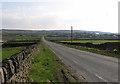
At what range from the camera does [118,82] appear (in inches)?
357

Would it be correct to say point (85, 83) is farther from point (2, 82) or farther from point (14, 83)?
point (2, 82)

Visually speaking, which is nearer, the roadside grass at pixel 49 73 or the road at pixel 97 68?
the roadside grass at pixel 49 73

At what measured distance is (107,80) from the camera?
9570mm

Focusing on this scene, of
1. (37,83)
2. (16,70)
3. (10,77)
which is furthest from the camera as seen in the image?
(37,83)

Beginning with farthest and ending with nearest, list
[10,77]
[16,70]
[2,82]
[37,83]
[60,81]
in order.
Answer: [60,81] < [37,83] < [16,70] < [10,77] < [2,82]

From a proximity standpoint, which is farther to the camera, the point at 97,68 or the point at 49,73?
the point at 97,68

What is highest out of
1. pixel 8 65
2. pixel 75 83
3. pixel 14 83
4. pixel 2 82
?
pixel 8 65

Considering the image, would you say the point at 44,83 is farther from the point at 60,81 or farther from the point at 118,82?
the point at 118,82

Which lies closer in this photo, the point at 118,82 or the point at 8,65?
the point at 8,65

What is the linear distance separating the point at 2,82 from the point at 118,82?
6.99m

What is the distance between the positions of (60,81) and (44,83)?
1.13 meters

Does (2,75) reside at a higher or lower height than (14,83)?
higher

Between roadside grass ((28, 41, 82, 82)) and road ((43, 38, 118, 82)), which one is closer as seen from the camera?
roadside grass ((28, 41, 82, 82))

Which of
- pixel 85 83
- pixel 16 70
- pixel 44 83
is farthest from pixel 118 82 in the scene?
pixel 16 70
